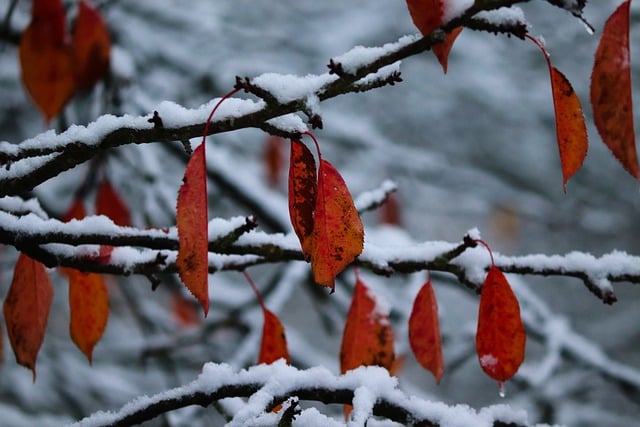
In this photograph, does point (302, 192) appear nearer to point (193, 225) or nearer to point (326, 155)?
point (193, 225)

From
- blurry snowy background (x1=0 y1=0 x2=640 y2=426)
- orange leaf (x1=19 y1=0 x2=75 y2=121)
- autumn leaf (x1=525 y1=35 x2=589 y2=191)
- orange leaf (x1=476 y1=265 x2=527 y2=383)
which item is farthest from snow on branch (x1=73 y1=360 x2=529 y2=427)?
blurry snowy background (x1=0 y1=0 x2=640 y2=426)

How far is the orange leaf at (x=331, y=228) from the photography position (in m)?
0.46

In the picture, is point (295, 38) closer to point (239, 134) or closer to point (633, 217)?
point (239, 134)

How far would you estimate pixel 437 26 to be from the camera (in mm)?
428

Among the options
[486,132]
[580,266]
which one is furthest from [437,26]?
[486,132]

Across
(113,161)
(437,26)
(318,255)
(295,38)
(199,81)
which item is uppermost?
(295,38)

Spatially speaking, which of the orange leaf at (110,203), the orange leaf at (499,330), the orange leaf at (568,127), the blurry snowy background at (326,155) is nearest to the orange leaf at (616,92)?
the orange leaf at (568,127)

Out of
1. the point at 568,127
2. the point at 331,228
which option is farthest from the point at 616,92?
the point at 331,228

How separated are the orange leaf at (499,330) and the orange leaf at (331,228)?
0.15 meters

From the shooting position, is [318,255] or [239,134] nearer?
[318,255]

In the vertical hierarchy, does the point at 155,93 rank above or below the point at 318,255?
above

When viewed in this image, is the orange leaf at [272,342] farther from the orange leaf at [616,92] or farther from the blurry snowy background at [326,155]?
the blurry snowy background at [326,155]

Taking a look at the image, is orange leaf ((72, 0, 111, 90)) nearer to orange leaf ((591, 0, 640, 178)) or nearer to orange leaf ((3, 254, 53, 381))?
orange leaf ((3, 254, 53, 381))

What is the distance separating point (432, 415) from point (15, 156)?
1.30 feet
